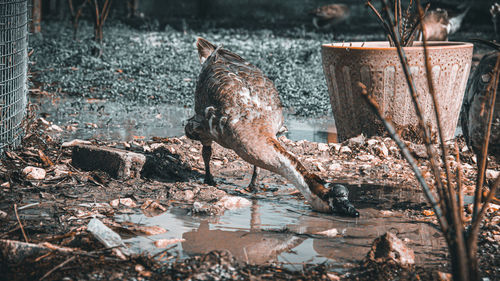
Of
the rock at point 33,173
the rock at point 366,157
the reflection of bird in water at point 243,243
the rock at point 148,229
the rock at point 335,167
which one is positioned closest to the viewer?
the reflection of bird in water at point 243,243

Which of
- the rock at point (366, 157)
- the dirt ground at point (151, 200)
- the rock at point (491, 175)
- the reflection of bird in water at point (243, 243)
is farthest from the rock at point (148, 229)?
the rock at point (491, 175)

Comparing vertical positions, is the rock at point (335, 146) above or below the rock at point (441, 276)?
above

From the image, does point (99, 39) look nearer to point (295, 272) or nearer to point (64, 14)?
point (64, 14)

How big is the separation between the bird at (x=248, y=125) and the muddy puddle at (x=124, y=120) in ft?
5.28

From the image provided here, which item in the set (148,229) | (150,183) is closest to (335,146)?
(150,183)

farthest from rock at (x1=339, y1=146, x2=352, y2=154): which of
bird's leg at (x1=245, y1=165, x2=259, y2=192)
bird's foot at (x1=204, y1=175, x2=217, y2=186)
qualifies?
bird's foot at (x1=204, y1=175, x2=217, y2=186)

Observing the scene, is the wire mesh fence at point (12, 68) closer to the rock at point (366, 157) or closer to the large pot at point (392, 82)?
the large pot at point (392, 82)

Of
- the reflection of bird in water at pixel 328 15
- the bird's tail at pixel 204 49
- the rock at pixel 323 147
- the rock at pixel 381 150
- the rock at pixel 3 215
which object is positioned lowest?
the rock at pixel 3 215

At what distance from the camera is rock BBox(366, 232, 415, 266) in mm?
3223

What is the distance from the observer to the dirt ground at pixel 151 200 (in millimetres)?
3029

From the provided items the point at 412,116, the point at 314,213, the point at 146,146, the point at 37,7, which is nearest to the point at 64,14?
the point at 37,7

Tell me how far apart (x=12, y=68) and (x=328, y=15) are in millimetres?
12049

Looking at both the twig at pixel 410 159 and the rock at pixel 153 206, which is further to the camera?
the rock at pixel 153 206

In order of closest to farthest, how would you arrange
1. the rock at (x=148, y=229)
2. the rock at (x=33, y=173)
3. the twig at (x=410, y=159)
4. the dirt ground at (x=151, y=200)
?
1. the twig at (x=410, y=159)
2. the dirt ground at (x=151, y=200)
3. the rock at (x=148, y=229)
4. the rock at (x=33, y=173)
